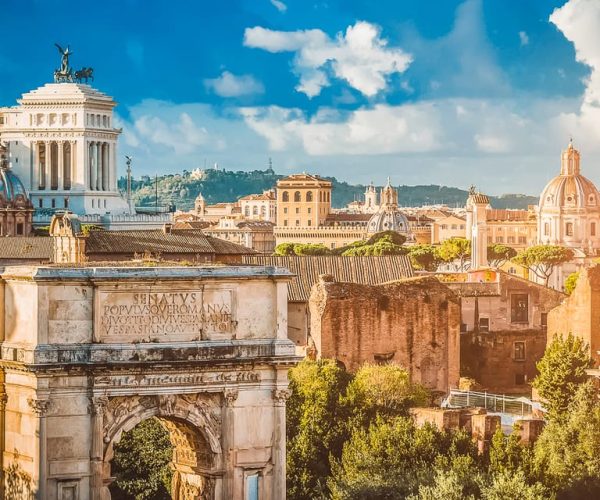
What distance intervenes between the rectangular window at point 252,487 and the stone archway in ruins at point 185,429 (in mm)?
367

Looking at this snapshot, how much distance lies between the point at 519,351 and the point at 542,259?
71129mm

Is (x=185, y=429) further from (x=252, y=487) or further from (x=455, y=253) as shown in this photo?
(x=455, y=253)

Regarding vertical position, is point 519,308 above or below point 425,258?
below

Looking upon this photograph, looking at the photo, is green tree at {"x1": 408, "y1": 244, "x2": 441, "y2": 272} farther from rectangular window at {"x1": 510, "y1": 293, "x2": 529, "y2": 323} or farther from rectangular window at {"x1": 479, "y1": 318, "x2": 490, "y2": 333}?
rectangular window at {"x1": 479, "y1": 318, "x2": 490, "y2": 333}

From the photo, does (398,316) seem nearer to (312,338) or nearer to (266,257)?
(312,338)

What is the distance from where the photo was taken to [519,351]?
60.8m

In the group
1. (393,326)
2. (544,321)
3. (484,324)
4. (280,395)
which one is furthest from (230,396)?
(544,321)

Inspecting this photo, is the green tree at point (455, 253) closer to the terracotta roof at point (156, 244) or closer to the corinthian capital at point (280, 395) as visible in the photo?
the terracotta roof at point (156, 244)

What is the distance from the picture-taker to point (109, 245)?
217ft

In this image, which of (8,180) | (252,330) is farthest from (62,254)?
(8,180)

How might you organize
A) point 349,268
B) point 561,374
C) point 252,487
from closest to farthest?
1. point 252,487
2. point 561,374
3. point 349,268

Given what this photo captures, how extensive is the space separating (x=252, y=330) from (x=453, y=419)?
1169 cm

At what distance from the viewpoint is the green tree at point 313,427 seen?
38088 millimetres

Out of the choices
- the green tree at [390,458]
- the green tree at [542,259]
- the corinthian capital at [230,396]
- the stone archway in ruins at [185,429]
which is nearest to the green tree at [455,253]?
the green tree at [542,259]
